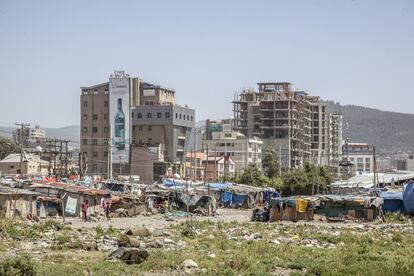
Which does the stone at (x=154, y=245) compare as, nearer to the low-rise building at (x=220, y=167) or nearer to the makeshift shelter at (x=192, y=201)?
the makeshift shelter at (x=192, y=201)

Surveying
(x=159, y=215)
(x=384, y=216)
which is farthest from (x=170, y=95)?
(x=384, y=216)

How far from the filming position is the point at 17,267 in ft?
60.0

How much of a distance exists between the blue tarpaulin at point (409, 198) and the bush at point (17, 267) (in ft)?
98.1

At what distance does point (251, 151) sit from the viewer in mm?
128875

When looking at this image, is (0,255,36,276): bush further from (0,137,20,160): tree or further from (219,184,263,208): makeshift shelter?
(0,137,20,160): tree

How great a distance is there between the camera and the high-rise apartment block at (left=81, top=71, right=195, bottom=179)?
11200 centimetres

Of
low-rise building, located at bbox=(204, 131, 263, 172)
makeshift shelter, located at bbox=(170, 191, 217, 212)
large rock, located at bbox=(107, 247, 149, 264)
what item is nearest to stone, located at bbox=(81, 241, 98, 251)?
large rock, located at bbox=(107, 247, 149, 264)

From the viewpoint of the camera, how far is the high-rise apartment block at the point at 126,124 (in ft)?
367

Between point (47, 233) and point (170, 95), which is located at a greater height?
point (170, 95)

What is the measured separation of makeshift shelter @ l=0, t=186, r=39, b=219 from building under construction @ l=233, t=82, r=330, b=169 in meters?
97.2

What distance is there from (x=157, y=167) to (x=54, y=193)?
209 ft

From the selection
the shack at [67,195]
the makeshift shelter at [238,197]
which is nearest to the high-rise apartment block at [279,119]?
the makeshift shelter at [238,197]

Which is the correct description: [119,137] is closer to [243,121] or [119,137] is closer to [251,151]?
[251,151]

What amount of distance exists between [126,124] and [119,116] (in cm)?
192
